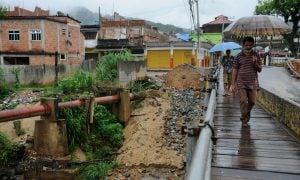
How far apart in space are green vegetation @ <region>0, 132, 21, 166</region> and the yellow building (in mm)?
25290

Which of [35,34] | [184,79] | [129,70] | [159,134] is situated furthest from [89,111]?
[35,34]

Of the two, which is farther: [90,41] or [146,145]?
[90,41]

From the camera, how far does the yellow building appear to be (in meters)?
38.5

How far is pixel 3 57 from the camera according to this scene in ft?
118

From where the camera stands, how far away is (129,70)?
2000 cm

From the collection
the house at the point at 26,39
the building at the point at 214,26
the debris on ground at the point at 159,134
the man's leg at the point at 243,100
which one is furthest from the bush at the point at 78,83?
the building at the point at 214,26

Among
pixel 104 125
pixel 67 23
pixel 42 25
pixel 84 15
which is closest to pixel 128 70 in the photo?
pixel 104 125

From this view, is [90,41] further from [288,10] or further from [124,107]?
[124,107]

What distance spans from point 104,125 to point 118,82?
4183 millimetres

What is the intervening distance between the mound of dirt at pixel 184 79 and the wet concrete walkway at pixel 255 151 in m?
13.5

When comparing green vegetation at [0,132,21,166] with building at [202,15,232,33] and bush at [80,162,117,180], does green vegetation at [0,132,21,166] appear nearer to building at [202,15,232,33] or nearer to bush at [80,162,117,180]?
bush at [80,162,117,180]

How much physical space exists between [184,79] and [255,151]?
16485mm

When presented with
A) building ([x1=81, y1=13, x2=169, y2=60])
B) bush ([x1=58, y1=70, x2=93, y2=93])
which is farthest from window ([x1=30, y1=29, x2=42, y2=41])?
bush ([x1=58, y1=70, x2=93, y2=93])

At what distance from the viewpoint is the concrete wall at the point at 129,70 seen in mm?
19828
